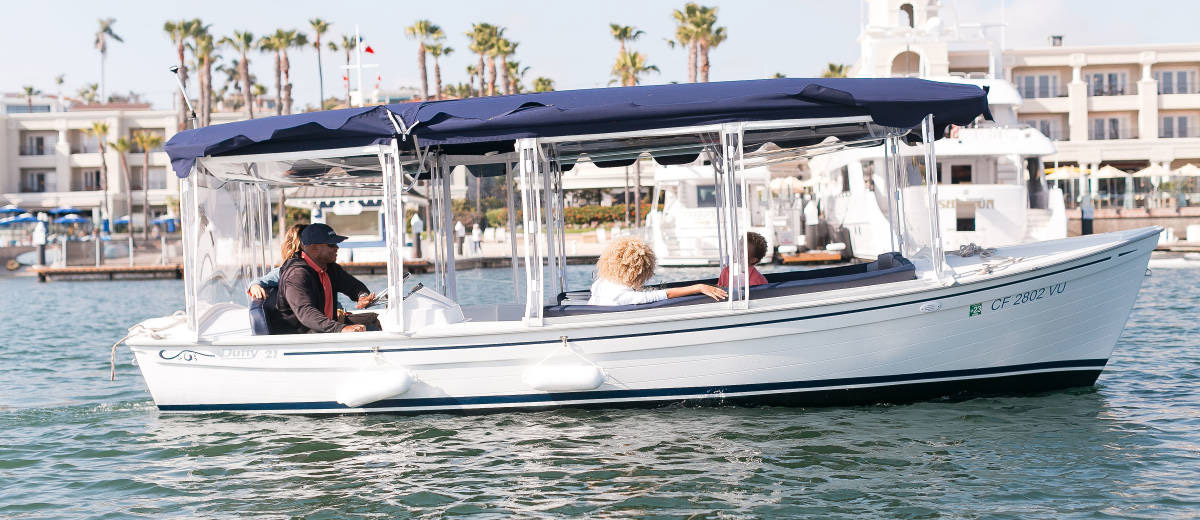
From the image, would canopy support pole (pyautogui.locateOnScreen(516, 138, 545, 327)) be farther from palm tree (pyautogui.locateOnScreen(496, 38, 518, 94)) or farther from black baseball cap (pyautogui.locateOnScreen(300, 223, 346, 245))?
palm tree (pyautogui.locateOnScreen(496, 38, 518, 94))

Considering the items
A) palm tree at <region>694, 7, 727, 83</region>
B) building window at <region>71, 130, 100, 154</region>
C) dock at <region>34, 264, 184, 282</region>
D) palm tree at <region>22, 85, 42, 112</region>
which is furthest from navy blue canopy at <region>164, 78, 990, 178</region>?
palm tree at <region>22, 85, 42, 112</region>

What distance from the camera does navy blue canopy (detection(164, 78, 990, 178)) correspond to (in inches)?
320

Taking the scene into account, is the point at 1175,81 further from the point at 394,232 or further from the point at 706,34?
the point at 394,232

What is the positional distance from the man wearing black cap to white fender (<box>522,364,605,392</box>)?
151 centimetres

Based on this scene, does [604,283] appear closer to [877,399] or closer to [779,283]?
[779,283]

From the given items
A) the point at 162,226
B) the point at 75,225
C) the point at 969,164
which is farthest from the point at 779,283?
the point at 75,225

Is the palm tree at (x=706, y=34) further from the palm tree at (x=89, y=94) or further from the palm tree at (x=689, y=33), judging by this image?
the palm tree at (x=89, y=94)

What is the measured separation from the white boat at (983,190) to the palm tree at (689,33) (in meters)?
17.5

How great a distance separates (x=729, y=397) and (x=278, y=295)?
385cm

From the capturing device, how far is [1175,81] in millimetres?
57125

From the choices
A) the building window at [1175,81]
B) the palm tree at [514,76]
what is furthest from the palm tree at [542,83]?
the building window at [1175,81]

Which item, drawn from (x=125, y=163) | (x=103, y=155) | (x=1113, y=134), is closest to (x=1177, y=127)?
(x=1113, y=134)

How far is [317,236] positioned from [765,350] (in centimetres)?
382

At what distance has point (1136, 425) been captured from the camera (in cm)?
852
